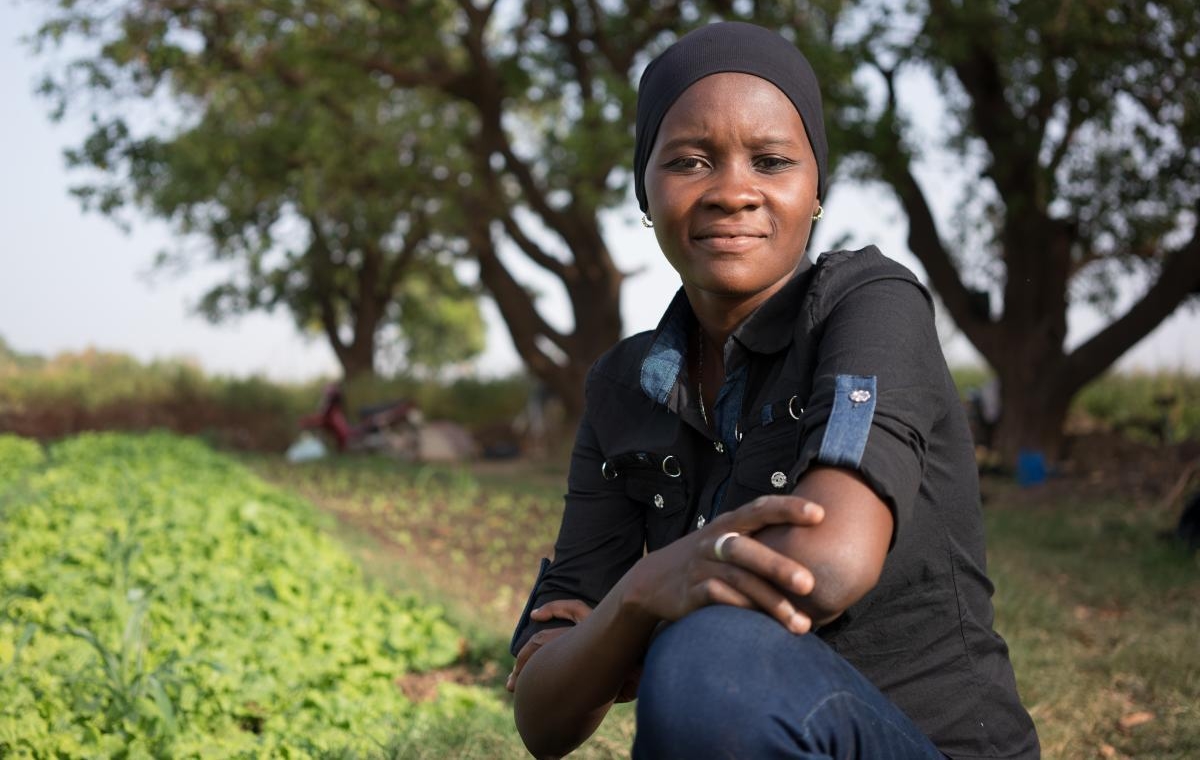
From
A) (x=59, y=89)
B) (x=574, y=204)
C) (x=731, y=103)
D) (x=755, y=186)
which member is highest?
(x=59, y=89)

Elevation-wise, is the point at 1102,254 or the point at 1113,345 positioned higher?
the point at 1102,254

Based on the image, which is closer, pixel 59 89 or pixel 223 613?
pixel 223 613

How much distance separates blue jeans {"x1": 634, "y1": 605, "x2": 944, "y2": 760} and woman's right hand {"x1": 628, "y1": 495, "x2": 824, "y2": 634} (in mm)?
23

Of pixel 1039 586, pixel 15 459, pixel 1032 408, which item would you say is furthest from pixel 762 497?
pixel 1032 408

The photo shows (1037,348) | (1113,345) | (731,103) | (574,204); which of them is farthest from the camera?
(574,204)

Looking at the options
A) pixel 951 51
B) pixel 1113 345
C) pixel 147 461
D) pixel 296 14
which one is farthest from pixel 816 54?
pixel 147 461

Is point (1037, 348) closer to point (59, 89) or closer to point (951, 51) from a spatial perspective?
point (951, 51)

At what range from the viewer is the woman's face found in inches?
75.4

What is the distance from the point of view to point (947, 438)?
1777 millimetres

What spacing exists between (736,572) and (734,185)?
72 cm

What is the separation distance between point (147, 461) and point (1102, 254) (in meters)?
10.0

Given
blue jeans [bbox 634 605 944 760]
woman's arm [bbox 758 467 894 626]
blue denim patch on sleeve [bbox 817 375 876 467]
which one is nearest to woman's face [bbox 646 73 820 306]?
blue denim patch on sleeve [bbox 817 375 876 467]

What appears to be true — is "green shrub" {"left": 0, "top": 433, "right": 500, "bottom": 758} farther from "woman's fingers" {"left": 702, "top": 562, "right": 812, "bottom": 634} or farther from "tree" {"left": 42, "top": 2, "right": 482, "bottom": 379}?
"tree" {"left": 42, "top": 2, "right": 482, "bottom": 379}

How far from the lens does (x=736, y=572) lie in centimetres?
151
